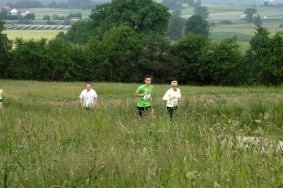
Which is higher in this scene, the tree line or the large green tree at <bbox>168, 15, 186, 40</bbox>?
the large green tree at <bbox>168, 15, 186, 40</bbox>

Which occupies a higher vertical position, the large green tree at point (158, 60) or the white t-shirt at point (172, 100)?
the white t-shirt at point (172, 100)

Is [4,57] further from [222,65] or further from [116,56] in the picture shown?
[222,65]

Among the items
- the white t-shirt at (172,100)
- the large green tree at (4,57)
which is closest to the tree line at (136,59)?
the large green tree at (4,57)

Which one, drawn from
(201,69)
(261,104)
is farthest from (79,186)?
(201,69)

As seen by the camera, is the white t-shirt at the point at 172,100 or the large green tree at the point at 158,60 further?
the large green tree at the point at 158,60

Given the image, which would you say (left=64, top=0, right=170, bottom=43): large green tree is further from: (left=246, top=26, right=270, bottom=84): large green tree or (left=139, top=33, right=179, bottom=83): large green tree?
(left=246, top=26, right=270, bottom=84): large green tree

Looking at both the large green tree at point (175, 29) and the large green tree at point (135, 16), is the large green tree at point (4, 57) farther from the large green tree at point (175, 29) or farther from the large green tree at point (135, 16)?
the large green tree at point (175, 29)

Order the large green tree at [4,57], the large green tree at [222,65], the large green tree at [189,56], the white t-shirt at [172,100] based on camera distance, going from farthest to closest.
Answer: the large green tree at [189,56] → the large green tree at [4,57] → the large green tree at [222,65] → the white t-shirt at [172,100]

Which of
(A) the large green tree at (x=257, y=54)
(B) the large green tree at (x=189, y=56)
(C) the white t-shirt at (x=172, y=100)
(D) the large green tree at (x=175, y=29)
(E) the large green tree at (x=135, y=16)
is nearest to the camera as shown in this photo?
(C) the white t-shirt at (x=172, y=100)

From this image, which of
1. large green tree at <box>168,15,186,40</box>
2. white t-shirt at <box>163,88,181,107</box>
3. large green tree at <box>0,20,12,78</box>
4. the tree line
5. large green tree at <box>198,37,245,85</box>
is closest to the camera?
white t-shirt at <box>163,88,181,107</box>

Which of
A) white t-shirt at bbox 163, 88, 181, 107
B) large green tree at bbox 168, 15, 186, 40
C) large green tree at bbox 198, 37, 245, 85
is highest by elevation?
large green tree at bbox 168, 15, 186, 40

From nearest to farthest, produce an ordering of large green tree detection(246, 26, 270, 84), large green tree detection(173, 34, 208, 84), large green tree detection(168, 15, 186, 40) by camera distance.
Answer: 1. large green tree detection(246, 26, 270, 84)
2. large green tree detection(173, 34, 208, 84)
3. large green tree detection(168, 15, 186, 40)

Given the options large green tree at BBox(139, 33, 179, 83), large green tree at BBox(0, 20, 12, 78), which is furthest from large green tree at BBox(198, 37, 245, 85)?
large green tree at BBox(0, 20, 12, 78)

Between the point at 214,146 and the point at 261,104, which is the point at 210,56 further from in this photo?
the point at 214,146
